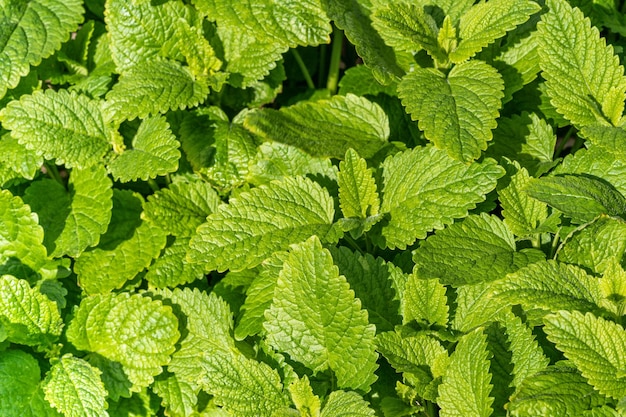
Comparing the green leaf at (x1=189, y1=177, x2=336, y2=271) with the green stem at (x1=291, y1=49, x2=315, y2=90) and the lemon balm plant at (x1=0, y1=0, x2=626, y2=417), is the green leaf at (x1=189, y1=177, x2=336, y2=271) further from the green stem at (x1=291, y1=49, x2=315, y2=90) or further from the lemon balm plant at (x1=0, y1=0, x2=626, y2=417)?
the green stem at (x1=291, y1=49, x2=315, y2=90)

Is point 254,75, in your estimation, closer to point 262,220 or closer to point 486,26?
point 262,220

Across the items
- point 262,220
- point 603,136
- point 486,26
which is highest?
point 486,26

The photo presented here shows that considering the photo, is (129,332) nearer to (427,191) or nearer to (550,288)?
(427,191)

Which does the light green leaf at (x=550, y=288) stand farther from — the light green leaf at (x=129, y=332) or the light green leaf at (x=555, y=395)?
→ the light green leaf at (x=129, y=332)

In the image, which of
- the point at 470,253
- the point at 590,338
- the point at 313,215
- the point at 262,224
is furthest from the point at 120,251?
the point at 590,338

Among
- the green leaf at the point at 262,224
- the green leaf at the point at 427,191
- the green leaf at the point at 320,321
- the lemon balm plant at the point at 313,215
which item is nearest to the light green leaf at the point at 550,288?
the lemon balm plant at the point at 313,215

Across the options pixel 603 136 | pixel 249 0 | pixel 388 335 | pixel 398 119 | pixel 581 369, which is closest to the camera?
pixel 581 369

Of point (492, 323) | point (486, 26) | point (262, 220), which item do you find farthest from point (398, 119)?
point (492, 323)
